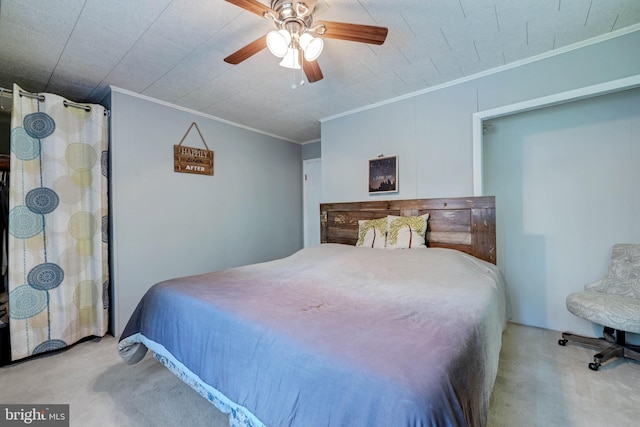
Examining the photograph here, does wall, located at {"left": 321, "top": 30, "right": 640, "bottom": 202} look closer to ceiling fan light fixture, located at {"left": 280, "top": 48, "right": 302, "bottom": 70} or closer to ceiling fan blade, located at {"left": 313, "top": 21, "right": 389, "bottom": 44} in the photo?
ceiling fan blade, located at {"left": 313, "top": 21, "right": 389, "bottom": 44}

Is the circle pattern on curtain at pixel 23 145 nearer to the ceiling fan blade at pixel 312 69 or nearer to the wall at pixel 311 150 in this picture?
the ceiling fan blade at pixel 312 69

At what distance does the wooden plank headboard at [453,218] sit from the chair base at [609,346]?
0.90 m

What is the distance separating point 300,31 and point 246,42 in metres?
0.61

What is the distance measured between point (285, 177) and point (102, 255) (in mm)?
2690

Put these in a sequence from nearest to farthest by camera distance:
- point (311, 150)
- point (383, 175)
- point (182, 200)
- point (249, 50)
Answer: point (249, 50), point (383, 175), point (182, 200), point (311, 150)

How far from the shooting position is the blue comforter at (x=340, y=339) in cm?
A: 81

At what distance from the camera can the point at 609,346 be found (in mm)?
2170

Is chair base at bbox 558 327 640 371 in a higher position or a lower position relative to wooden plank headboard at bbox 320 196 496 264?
lower

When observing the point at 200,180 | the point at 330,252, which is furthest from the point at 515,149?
the point at 200,180

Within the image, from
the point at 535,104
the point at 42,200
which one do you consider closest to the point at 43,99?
the point at 42,200

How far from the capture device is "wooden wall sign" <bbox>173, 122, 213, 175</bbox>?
3.24 m

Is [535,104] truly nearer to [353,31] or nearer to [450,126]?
[450,126]

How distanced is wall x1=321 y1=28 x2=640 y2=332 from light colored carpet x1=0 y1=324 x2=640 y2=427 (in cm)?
79

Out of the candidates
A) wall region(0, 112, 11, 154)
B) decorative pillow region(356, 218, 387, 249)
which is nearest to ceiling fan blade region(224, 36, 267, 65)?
decorative pillow region(356, 218, 387, 249)
